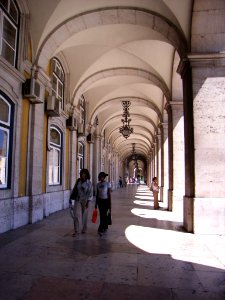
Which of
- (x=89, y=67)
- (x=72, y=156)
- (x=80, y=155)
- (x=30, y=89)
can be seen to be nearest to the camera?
(x=30, y=89)

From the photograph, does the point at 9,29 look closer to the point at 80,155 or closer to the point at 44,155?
the point at 44,155

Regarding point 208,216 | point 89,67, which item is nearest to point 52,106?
point 89,67

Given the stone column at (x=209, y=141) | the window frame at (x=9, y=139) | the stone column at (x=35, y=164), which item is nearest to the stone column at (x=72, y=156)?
the stone column at (x=35, y=164)

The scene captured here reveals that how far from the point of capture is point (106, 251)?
4.96 m

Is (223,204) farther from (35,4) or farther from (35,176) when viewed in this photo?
(35,4)

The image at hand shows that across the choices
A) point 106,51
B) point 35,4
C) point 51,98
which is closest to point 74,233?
point 51,98

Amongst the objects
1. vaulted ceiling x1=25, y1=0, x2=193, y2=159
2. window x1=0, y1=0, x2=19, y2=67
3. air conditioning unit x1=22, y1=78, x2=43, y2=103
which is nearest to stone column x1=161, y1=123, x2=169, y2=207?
vaulted ceiling x1=25, y1=0, x2=193, y2=159

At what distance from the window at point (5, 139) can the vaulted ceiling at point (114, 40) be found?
6.70ft

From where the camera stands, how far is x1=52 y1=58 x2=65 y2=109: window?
10.6 meters

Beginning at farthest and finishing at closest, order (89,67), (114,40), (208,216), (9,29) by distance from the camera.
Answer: (89,67) → (114,40) → (9,29) → (208,216)

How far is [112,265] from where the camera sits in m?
4.17

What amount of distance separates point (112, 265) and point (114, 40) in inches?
322

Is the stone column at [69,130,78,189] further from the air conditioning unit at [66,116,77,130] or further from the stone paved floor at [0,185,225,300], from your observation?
the stone paved floor at [0,185,225,300]

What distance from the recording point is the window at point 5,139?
675 centimetres
